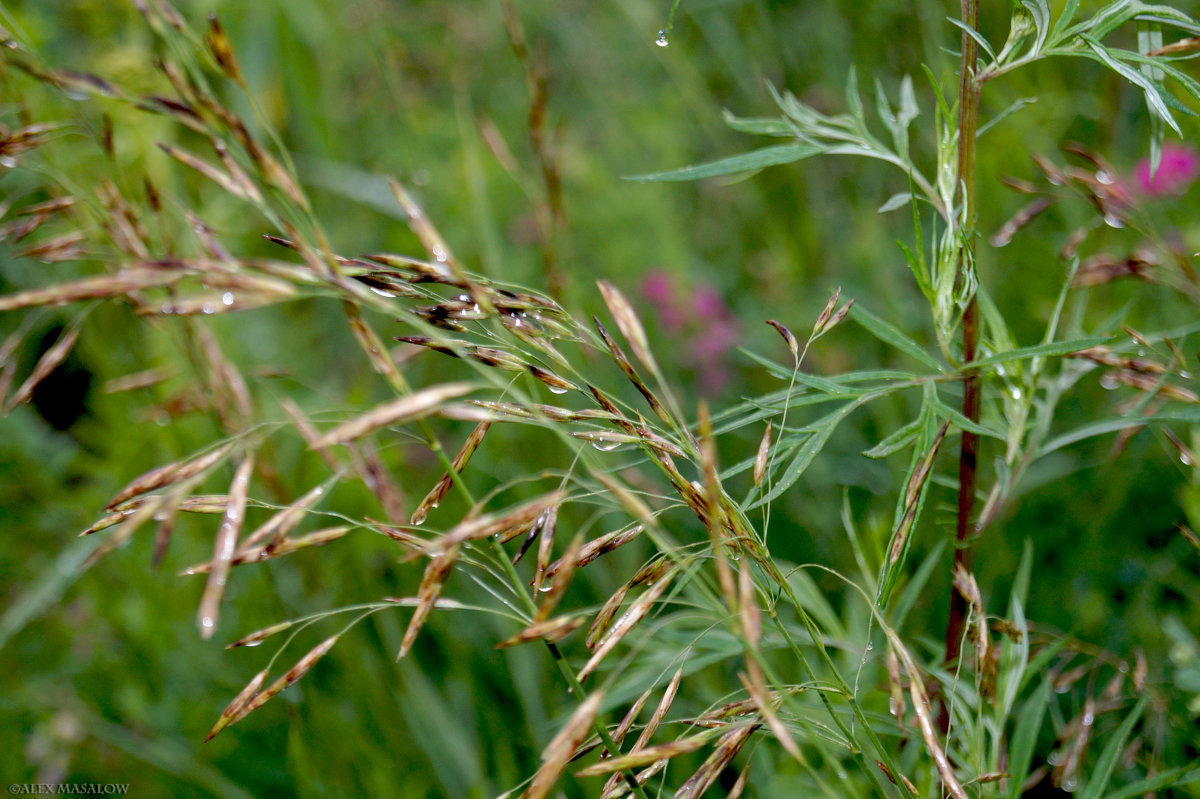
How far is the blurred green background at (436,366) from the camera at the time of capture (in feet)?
5.20

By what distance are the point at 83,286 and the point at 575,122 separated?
304 cm

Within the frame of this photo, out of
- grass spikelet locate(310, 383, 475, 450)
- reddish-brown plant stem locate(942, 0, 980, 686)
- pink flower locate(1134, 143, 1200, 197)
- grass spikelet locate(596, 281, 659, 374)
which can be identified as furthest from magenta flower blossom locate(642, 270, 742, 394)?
grass spikelet locate(310, 383, 475, 450)

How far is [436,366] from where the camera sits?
2.48 metres

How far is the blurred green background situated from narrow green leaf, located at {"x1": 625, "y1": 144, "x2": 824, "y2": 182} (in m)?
0.42

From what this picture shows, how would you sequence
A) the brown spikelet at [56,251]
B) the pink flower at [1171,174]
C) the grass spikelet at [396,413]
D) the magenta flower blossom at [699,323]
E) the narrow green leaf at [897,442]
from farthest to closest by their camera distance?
the magenta flower blossom at [699,323] → the pink flower at [1171,174] → the brown spikelet at [56,251] → the narrow green leaf at [897,442] → the grass spikelet at [396,413]

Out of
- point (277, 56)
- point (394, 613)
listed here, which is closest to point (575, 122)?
point (277, 56)

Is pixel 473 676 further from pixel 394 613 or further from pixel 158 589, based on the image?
pixel 158 589

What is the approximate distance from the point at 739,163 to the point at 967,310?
0.93ft

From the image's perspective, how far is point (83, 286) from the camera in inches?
23.4

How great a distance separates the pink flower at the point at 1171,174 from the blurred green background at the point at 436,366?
0.11 metres

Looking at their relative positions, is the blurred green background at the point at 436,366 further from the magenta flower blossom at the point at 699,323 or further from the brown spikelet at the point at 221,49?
the brown spikelet at the point at 221,49

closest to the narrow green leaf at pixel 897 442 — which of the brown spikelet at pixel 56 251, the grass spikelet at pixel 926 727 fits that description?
the grass spikelet at pixel 926 727

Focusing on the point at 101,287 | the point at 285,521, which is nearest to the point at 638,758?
the point at 285,521

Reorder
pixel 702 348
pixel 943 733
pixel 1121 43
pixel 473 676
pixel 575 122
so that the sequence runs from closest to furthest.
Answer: pixel 943 733
pixel 473 676
pixel 1121 43
pixel 702 348
pixel 575 122
